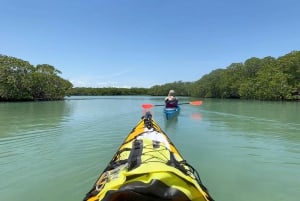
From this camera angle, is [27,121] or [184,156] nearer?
[184,156]

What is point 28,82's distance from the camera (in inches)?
1607

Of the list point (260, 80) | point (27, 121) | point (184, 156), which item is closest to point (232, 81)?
point (260, 80)

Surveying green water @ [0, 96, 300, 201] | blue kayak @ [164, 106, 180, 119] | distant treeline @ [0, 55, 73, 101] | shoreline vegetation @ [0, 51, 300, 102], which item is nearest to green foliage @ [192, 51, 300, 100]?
shoreline vegetation @ [0, 51, 300, 102]

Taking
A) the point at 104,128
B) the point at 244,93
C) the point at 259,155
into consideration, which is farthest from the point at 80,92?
the point at 259,155

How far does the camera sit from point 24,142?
8367 millimetres

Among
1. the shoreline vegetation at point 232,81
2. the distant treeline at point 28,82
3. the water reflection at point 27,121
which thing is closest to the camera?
the water reflection at point 27,121

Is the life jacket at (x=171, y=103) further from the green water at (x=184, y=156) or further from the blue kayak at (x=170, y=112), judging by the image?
the green water at (x=184, y=156)

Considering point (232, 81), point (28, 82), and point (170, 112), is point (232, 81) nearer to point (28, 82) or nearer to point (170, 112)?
point (28, 82)

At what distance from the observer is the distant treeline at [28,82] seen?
38.3 meters

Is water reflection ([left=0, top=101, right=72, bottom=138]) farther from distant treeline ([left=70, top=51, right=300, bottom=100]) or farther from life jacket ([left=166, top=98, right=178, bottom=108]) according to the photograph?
distant treeline ([left=70, top=51, right=300, bottom=100])

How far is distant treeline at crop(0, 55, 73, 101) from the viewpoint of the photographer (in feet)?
126

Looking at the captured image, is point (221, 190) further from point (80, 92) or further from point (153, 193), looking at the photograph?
point (80, 92)

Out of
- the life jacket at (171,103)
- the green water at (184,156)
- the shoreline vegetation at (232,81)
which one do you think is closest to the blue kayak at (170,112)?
the life jacket at (171,103)

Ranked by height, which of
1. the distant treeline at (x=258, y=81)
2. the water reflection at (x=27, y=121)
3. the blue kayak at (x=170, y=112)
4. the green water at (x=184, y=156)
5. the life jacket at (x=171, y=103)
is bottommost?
the green water at (x=184, y=156)
